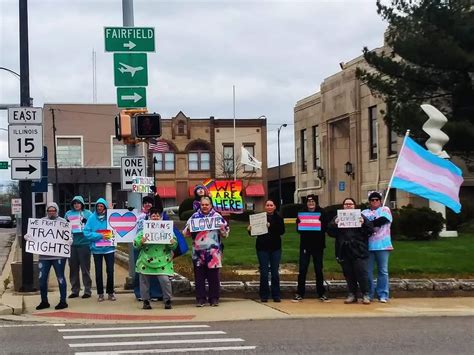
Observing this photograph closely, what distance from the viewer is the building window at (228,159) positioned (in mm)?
67000

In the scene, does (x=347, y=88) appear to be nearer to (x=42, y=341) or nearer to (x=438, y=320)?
(x=438, y=320)

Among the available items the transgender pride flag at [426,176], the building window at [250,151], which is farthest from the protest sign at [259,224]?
the building window at [250,151]

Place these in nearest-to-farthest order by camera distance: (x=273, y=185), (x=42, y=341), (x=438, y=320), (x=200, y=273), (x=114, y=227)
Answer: (x=42, y=341) → (x=438, y=320) → (x=200, y=273) → (x=114, y=227) → (x=273, y=185)

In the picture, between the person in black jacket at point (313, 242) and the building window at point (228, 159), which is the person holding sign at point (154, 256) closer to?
the person in black jacket at point (313, 242)

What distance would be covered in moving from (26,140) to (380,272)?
7.48 meters

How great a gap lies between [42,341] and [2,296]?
16.3 feet

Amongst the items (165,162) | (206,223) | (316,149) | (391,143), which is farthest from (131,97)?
(165,162)

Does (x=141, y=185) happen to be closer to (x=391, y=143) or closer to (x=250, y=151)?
(x=391, y=143)

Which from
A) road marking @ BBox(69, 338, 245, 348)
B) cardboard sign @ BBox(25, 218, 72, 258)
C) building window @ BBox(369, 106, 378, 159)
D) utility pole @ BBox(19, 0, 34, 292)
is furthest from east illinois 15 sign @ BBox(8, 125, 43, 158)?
building window @ BBox(369, 106, 378, 159)

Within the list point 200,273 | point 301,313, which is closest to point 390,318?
point 301,313

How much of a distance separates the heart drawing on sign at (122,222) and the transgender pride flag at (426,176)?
503 centimetres

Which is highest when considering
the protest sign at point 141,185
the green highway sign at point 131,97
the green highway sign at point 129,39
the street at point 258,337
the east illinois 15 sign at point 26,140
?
the green highway sign at point 129,39

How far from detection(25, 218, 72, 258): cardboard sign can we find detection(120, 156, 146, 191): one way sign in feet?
5.13

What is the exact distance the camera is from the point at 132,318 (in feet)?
35.6
